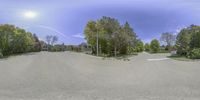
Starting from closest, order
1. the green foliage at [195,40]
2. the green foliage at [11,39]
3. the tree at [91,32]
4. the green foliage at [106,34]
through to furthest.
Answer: the green foliage at [195,40] → the green foliage at [11,39] → the green foliage at [106,34] → the tree at [91,32]

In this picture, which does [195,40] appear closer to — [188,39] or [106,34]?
[188,39]

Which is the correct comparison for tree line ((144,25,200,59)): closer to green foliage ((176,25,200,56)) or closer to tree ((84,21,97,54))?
green foliage ((176,25,200,56))

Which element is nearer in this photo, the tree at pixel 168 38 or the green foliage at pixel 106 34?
the green foliage at pixel 106 34

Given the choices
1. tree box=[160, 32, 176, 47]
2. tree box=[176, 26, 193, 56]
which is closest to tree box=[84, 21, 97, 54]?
tree box=[176, 26, 193, 56]

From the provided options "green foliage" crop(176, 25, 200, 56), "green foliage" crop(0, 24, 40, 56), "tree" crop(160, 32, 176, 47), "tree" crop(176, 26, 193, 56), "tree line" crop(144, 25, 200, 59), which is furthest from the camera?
"tree" crop(160, 32, 176, 47)

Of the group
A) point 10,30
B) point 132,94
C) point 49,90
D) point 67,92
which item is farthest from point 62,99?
point 10,30

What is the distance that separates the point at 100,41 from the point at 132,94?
119 feet

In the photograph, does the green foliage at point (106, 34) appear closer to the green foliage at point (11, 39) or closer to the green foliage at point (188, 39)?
the green foliage at point (188, 39)

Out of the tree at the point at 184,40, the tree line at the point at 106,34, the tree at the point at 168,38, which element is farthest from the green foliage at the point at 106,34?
the tree at the point at 168,38

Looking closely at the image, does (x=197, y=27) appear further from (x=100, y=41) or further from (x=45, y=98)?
(x=45, y=98)

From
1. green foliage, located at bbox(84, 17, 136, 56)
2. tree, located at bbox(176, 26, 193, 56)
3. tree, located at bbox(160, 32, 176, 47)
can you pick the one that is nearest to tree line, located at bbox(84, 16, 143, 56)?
green foliage, located at bbox(84, 17, 136, 56)

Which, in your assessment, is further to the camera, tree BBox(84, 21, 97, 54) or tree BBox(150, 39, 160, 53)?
tree BBox(150, 39, 160, 53)

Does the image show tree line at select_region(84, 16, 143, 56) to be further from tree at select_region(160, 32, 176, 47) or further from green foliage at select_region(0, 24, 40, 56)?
tree at select_region(160, 32, 176, 47)

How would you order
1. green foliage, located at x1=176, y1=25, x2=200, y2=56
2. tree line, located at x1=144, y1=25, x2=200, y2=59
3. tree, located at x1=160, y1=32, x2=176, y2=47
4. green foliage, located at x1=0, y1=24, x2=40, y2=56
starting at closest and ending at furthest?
tree line, located at x1=144, y1=25, x2=200, y2=59, green foliage, located at x1=176, y1=25, x2=200, y2=56, green foliage, located at x1=0, y1=24, x2=40, y2=56, tree, located at x1=160, y1=32, x2=176, y2=47
